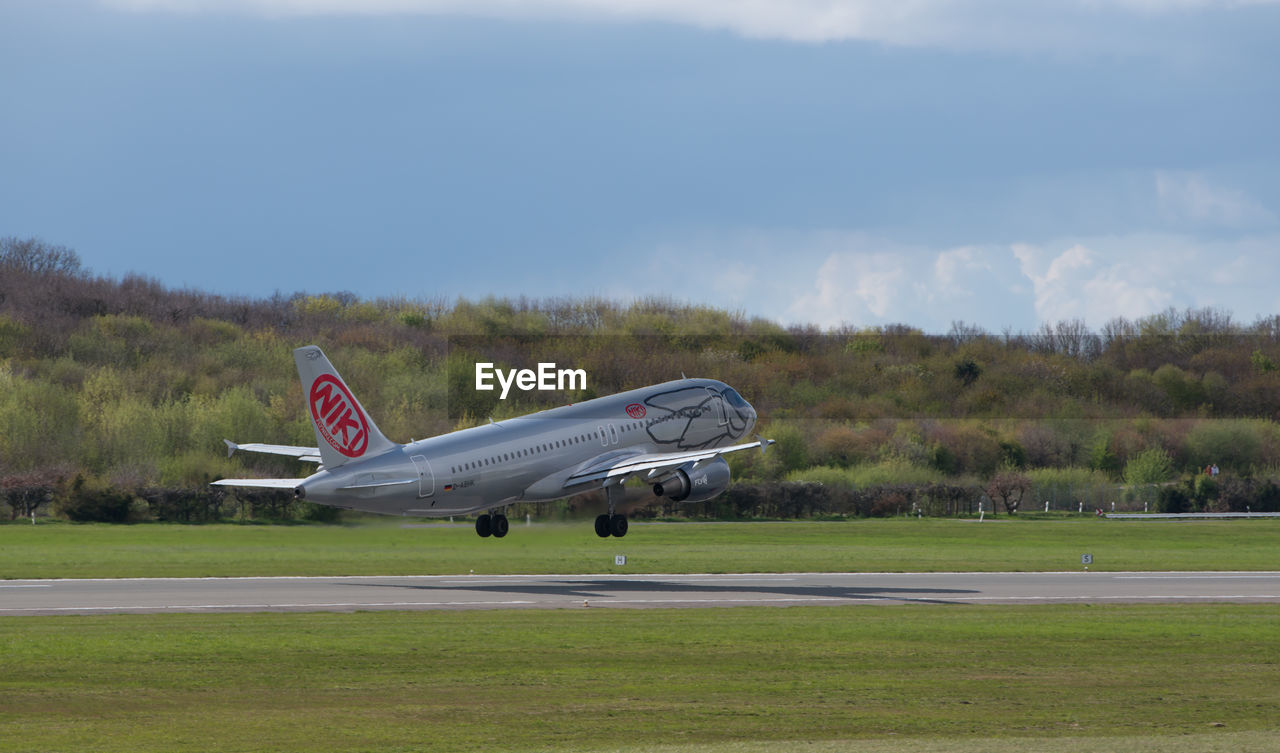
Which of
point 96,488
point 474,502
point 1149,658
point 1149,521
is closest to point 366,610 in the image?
point 474,502

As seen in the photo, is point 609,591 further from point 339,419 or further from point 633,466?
point 339,419

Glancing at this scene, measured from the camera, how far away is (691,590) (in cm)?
5441

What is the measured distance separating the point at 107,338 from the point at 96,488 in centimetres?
5734

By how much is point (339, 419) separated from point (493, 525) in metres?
8.69

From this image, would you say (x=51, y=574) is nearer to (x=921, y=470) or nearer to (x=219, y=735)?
(x=219, y=735)

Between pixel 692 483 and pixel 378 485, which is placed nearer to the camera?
pixel 378 485

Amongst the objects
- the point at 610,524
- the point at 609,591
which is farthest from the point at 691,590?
the point at 610,524

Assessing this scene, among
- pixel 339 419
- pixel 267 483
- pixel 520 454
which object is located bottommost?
pixel 267 483

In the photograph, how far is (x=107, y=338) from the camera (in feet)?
476

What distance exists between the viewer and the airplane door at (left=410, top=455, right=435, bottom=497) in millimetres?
54125

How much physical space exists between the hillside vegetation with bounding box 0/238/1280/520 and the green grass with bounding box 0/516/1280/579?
38.3 ft

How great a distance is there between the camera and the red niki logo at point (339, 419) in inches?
2114

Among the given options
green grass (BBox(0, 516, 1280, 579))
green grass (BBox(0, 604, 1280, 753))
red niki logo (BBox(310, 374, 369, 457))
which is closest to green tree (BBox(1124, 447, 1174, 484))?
green grass (BBox(0, 516, 1280, 579))

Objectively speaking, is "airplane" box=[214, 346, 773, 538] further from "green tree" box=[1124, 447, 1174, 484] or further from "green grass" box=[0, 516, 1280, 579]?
"green tree" box=[1124, 447, 1174, 484]
